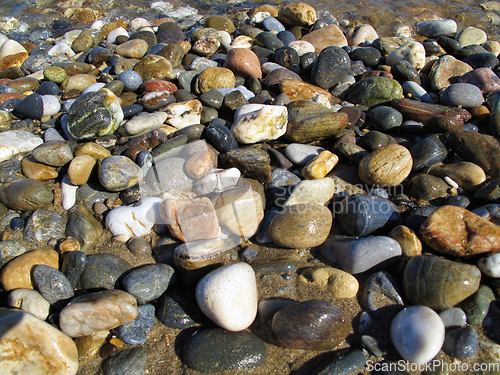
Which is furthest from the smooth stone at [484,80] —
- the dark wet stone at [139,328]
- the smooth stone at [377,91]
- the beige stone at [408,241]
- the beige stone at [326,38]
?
the dark wet stone at [139,328]

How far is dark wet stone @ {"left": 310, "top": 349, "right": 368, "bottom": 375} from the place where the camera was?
197cm

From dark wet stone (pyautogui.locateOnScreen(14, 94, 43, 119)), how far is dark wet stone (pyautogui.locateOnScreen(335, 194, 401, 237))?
151 inches

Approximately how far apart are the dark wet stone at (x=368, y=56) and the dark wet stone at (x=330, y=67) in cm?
88

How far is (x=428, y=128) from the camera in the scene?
3768 mm

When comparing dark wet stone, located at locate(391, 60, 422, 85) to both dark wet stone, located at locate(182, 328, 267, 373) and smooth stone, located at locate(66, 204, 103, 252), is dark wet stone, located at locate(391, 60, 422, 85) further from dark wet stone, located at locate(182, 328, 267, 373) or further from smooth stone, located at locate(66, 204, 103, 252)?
smooth stone, located at locate(66, 204, 103, 252)

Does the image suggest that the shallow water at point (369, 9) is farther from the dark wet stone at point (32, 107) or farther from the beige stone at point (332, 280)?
the beige stone at point (332, 280)

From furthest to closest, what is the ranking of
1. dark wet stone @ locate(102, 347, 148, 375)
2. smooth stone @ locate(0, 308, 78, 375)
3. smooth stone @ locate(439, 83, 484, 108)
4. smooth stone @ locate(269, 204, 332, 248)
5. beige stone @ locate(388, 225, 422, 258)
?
smooth stone @ locate(439, 83, 484, 108)
smooth stone @ locate(269, 204, 332, 248)
beige stone @ locate(388, 225, 422, 258)
dark wet stone @ locate(102, 347, 148, 375)
smooth stone @ locate(0, 308, 78, 375)

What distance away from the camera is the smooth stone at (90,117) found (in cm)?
355

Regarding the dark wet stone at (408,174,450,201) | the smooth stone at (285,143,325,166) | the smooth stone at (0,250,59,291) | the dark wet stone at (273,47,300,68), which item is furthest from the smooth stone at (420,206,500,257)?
the dark wet stone at (273,47,300,68)

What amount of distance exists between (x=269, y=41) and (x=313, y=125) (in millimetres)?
2919

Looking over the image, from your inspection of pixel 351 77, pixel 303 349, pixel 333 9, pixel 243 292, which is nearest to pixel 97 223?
pixel 243 292

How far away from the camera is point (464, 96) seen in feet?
13.7

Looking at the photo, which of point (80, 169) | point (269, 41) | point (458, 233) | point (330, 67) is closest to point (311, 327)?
point (458, 233)

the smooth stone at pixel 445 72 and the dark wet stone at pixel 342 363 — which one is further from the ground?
the smooth stone at pixel 445 72
